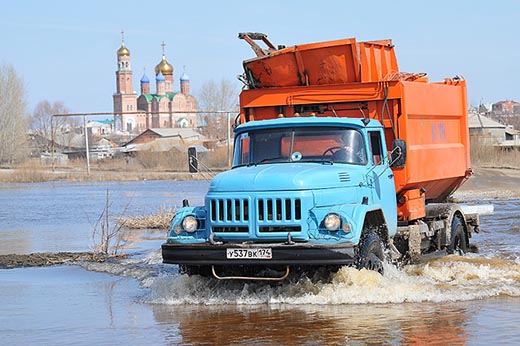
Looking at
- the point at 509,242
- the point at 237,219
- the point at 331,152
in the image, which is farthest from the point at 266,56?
the point at 509,242

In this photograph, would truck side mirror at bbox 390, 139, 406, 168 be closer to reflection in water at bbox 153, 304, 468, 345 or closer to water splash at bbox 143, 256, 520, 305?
water splash at bbox 143, 256, 520, 305

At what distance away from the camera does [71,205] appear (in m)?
39.2

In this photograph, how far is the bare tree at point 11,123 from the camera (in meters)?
106

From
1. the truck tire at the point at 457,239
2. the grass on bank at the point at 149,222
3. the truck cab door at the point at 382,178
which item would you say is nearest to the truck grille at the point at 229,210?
the truck cab door at the point at 382,178

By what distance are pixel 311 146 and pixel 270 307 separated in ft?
7.46

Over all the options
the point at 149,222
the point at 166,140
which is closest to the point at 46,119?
the point at 166,140

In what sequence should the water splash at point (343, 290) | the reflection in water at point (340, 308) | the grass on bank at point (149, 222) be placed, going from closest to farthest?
1. the reflection in water at point (340, 308)
2. the water splash at point (343, 290)
3. the grass on bank at point (149, 222)

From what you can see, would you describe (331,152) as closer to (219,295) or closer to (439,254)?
(219,295)

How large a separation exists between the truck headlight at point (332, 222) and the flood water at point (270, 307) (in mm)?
752

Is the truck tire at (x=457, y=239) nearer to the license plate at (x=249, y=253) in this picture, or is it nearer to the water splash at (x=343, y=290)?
the water splash at (x=343, y=290)

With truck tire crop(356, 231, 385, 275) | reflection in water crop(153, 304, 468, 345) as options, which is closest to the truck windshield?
truck tire crop(356, 231, 385, 275)

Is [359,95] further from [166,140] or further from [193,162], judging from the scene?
[166,140]

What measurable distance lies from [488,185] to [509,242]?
26.9 metres

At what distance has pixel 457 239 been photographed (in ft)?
53.6
